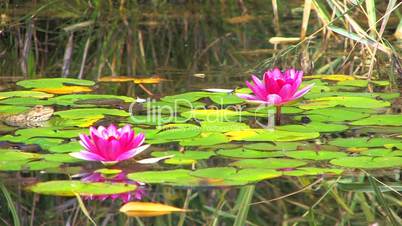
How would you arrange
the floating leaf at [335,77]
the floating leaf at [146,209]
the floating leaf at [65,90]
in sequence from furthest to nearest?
1. the floating leaf at [335,77]
2. the floating leaf at [65,90]
3. the floating leaf at [146,209]

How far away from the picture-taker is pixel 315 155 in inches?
102

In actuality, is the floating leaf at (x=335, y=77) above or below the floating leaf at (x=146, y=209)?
above

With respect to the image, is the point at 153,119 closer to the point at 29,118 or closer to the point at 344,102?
the point at 29,118

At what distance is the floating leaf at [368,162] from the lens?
97.6 inches

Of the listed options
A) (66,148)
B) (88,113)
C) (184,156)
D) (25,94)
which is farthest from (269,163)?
(25,94)

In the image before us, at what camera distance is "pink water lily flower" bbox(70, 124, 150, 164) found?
245 cm

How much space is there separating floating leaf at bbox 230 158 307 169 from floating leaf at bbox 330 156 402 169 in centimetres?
10

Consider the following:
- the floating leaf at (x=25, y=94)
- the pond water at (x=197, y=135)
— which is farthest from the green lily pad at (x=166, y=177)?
the floating leaf at (x=25, y=94)

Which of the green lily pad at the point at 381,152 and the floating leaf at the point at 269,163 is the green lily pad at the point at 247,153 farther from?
Answer: the green lily pad at the point at 381,152

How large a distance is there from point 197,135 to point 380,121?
563mm

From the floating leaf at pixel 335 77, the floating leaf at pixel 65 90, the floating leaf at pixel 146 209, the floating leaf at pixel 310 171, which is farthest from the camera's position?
the floating leaf at pixel 335 77

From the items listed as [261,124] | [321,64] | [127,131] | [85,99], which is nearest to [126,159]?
[127,131]

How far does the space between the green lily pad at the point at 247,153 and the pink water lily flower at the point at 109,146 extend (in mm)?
231

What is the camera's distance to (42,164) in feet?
8.27
